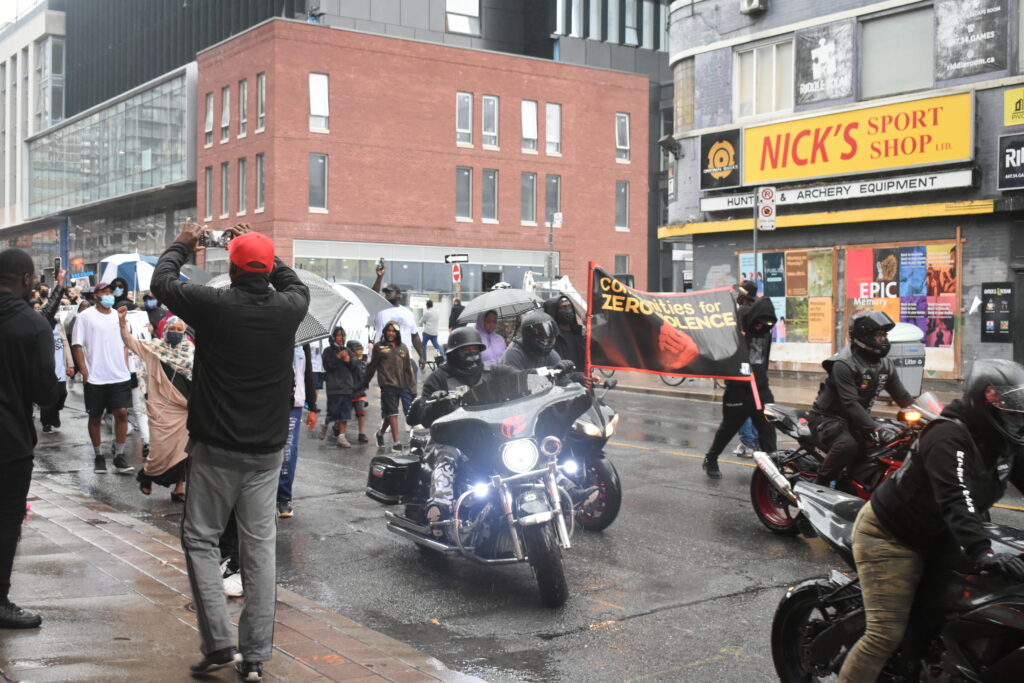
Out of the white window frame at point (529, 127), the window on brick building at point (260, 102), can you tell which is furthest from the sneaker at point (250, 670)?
the white window frame at point (529, 127)

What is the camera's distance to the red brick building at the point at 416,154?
45.7 metres

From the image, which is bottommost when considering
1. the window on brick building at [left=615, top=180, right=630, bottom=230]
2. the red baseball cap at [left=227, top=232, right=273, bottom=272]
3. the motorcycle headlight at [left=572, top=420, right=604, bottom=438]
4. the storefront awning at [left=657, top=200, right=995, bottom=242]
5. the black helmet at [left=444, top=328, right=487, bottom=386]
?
the motorcycle headlight at [left=572, top=420, right=604, bottom=438]

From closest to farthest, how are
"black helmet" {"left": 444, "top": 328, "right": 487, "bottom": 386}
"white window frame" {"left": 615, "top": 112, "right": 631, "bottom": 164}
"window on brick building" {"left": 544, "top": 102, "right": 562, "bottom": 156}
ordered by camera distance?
"black helmet" {"left": 444, "top": 328, "right": 487, "bottom": 386}
"window on brick building" {"left": 544, "top": 102, "right": 562, "bottom": 156}
"white window frame" {"left": 615, "top": 112, "right": 631, "bottom": 164}

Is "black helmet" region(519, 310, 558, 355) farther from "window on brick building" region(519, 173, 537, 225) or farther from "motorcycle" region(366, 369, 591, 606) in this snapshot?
"window on brick building" region(519, 173, 537, 225)

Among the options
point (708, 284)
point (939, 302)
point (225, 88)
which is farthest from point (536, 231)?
point (939, 302)

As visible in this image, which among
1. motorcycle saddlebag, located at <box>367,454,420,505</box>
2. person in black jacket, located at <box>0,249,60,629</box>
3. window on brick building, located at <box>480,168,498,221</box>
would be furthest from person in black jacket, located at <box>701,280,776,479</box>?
window on brick building, located at <box>480,168,498,221</box>

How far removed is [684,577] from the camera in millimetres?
7230

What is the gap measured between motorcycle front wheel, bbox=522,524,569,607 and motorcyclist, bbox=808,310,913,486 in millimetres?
2542

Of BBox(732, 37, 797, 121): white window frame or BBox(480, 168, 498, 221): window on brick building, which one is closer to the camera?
BBox(732, 37, 797, 121): white window frame

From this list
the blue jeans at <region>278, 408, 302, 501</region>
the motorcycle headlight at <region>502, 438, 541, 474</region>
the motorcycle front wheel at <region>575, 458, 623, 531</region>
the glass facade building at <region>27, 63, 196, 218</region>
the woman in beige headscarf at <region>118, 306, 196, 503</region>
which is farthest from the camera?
the glass facade building at <region>27, 63, 196, 218</region>

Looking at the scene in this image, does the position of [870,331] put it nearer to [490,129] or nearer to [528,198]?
[490,129]

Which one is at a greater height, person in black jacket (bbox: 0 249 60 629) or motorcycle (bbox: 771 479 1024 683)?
person in black jacket (bbox: 0 249 60 629)

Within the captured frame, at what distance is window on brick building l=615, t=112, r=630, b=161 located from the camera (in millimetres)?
54125

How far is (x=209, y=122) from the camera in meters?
50.2
